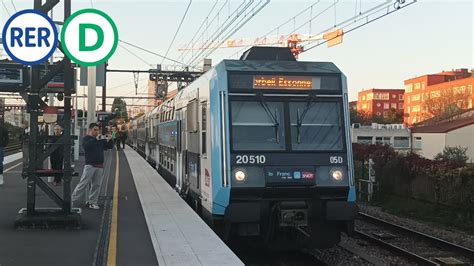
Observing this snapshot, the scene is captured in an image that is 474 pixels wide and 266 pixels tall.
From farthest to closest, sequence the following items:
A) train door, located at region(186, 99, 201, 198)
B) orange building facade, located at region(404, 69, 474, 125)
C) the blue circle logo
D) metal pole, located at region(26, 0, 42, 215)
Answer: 1. orange building facade, located at region(404, 69, 474, 125)
2. train door, located at region(186, 99, 201, 198)
3. metal pole, located at region(26, 0, 42, 215)
4. the blue circle logo

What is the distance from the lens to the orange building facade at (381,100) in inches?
6304

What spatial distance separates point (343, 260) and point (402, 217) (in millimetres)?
7549

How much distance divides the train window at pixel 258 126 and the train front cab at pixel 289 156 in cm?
2

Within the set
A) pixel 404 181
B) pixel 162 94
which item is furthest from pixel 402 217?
pixel 162 94

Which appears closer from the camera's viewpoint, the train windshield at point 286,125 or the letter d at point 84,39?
the letter d at point 84,39

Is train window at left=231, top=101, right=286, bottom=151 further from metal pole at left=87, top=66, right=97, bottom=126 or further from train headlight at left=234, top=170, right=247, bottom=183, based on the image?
metal pole at left=87, top=66, right=97, bottom=126

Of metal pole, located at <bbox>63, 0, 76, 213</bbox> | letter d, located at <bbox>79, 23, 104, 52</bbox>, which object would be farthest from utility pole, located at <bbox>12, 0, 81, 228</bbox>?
letter d, located at <bbox>79, 23, 104, 52</bbox>

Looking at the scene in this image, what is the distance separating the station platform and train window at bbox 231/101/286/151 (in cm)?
151

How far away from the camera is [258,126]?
28.7ft

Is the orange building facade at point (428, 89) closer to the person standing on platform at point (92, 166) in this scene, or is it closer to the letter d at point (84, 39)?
the person standing on platform at point (92, 166)

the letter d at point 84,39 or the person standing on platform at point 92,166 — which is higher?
the letter d at point 84,39

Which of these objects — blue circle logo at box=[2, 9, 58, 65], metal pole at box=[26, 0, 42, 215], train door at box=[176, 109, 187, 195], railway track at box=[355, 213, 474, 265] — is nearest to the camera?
blue circle logo at box=[2, 9, 58, 65]

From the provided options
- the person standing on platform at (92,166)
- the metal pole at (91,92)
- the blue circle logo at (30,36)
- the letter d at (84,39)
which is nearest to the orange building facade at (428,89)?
the metal pole at (91,92)

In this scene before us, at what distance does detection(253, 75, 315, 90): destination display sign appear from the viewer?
8891mm
